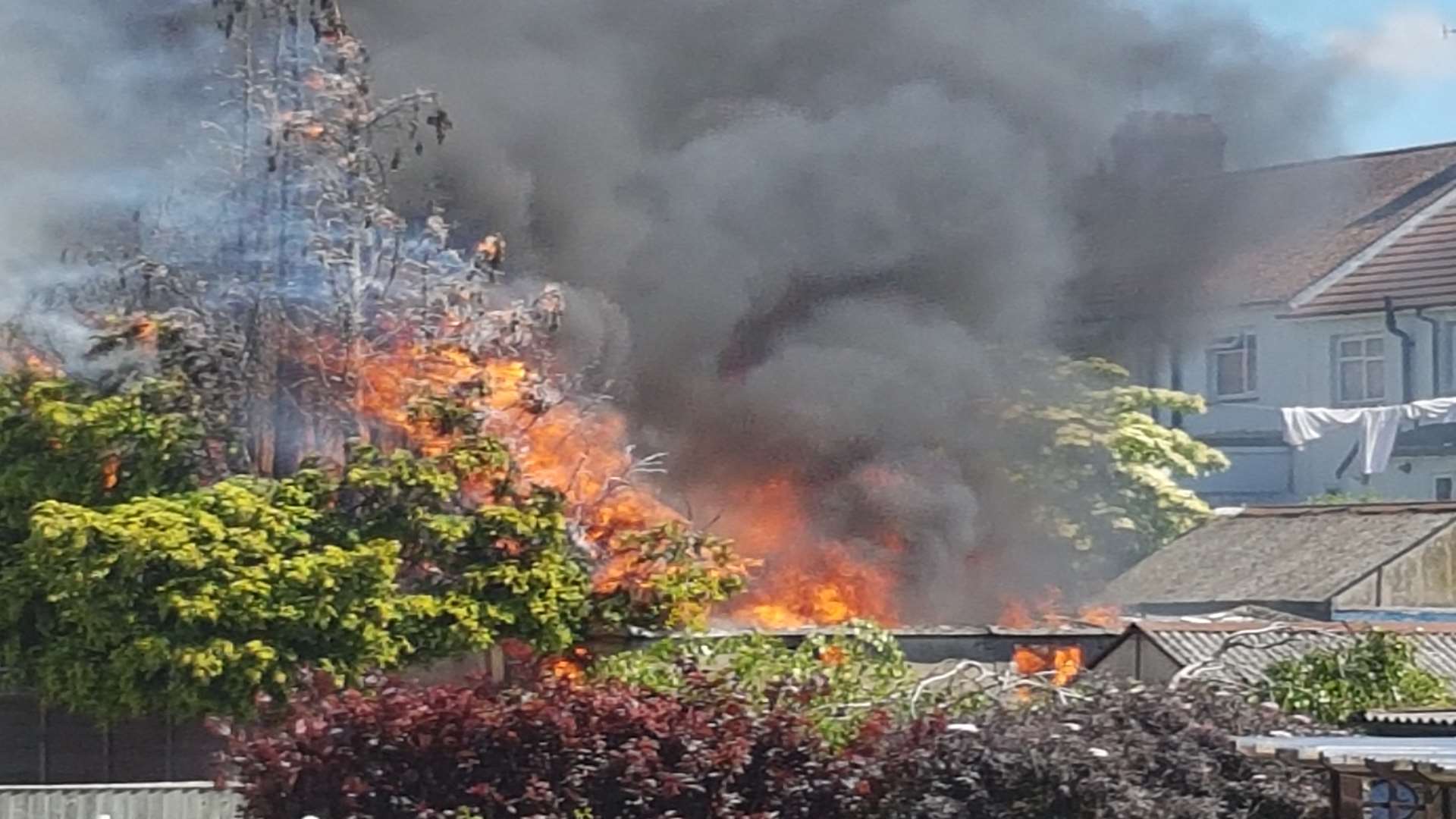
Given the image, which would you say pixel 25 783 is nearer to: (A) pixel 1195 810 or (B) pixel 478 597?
(B) pixel 478 597

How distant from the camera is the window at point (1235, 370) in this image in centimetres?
4381

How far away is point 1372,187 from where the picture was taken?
148ft

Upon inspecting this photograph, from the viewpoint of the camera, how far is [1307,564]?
3095 centimetres

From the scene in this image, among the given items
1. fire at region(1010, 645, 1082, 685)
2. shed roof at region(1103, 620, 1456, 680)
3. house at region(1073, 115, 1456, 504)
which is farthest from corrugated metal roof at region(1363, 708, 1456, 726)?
house at region(1073, 115, 1456, 504)

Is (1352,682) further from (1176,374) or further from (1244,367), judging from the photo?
(1244,367)

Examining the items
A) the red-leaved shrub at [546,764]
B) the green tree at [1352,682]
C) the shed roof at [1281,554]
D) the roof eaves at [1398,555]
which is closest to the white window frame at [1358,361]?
the shed roof at [1281,554]

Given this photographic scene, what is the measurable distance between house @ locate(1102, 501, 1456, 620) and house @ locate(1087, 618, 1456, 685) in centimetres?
663

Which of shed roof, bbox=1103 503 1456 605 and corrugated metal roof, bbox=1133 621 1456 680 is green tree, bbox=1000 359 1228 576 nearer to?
shed roof, bbox=1103 503 1456 605

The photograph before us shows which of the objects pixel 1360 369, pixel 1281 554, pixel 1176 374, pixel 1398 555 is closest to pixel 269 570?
pixel 1281 554

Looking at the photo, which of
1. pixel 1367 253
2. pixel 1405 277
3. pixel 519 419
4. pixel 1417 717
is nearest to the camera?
pixel 1417 717

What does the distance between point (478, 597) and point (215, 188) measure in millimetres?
5359

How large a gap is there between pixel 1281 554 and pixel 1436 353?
13053 millimetres

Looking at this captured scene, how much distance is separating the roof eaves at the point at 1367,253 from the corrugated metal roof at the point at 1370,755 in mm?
29675

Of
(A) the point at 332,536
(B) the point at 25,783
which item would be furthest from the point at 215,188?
(B) the point at 25,783
